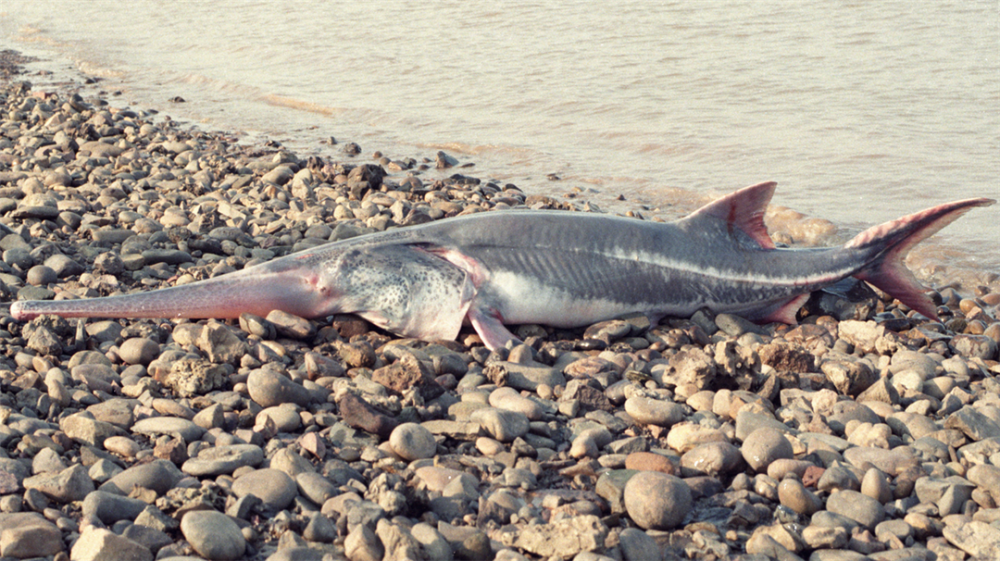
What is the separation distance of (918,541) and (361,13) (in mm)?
21491

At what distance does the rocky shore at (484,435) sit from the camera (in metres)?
2.99

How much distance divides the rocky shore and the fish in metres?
0.15

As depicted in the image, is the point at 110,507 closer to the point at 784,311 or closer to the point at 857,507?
the point at 857,507

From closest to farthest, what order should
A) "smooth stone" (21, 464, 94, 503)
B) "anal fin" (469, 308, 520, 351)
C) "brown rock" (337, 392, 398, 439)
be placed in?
"smooth stone" (21, 464, 94, 503) < "brown rock" (337, 392, 398, 439) < "anal fin" (469, 308, 520, 351)

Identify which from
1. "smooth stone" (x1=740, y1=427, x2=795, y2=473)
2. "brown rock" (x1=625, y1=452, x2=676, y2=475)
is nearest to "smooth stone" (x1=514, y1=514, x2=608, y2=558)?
"brown rock" (x1=625, y1=452, x2=676, y2=475)

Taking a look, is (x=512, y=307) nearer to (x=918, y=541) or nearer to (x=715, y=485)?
(x=715, y=485)

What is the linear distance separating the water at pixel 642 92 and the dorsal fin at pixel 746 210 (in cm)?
264

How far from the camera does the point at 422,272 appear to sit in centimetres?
526

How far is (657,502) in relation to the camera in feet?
10.3

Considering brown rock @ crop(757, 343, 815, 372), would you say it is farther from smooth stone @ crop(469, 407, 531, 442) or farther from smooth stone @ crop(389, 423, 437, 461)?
smooth stone @ crop(389, 423, 437, 461)

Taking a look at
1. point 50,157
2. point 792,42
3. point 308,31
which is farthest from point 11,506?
point 308,31

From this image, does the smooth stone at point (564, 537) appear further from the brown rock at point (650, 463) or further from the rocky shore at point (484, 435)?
the brown rock at point (650, 463)

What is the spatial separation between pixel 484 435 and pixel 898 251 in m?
3.47

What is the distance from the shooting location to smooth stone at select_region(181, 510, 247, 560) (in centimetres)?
283
